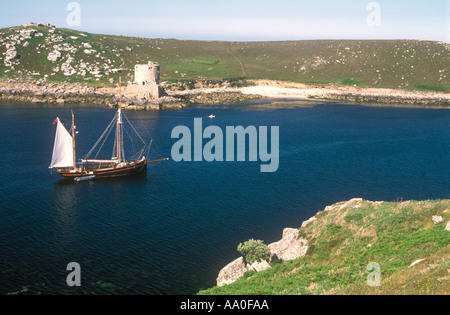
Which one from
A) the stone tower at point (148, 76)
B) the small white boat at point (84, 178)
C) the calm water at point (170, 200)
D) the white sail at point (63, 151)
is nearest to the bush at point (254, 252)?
the calm water at point (170, 200)

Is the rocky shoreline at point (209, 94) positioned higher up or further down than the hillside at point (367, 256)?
higher up

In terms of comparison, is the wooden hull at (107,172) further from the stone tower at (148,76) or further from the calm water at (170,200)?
the stone tower at (148,76)

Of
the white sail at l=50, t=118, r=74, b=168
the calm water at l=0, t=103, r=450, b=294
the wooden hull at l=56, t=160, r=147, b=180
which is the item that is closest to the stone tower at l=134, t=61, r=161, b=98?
the calm water at l=0, t=103, r=450, b=294

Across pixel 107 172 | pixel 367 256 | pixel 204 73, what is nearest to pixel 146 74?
pixel 204 73

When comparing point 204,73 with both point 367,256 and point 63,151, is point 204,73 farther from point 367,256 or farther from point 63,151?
point 367,256

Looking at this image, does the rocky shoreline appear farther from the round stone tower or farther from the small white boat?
the small white boat

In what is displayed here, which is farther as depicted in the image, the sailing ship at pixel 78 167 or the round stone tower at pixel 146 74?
the round stone tower at pixel 146 74
